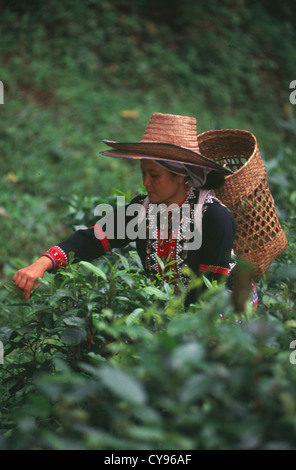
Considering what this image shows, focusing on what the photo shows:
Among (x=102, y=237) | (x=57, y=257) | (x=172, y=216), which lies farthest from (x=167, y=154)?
(x=57, y=257)

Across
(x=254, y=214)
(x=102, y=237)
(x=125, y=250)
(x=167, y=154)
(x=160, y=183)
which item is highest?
(x=167, y=154)

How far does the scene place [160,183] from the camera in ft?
7.79

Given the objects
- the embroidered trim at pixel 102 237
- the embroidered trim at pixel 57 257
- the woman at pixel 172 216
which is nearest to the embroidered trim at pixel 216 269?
the woman at pixel 172 216

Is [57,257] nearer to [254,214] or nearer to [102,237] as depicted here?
[102,237]

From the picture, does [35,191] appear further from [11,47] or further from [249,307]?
[249,307]

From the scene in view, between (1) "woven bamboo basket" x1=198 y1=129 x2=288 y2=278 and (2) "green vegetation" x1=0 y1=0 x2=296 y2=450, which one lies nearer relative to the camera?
(2) "green vegetation" x1=0 y1=0 x2=296 y2=450

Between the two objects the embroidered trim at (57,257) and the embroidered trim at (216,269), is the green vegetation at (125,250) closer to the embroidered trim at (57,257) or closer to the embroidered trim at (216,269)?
the embroidered trim at (57,257)

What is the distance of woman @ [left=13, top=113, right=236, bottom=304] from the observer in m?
2.32

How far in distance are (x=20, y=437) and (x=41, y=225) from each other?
3640 millimetres

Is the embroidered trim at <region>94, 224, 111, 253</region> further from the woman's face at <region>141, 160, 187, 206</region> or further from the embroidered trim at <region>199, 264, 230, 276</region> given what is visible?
the embroidered trim at <region>199, 264, 230, 276</region>

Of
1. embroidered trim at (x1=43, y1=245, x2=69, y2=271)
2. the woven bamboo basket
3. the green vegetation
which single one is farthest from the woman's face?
embroidered trim at (x1=43, y1=245, x2=69, y2=271)

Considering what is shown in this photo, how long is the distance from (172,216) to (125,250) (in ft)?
1.60

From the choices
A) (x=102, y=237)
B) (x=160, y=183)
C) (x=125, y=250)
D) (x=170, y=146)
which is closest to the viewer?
(x=170, y=146)

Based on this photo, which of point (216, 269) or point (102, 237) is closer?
point (216, 269)
